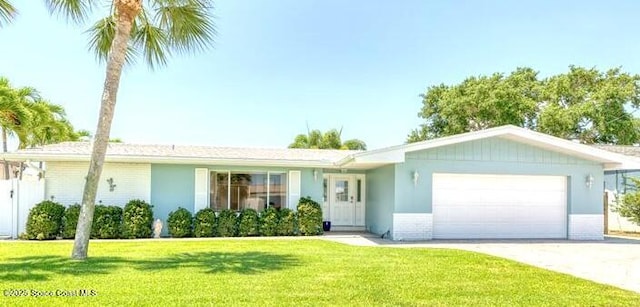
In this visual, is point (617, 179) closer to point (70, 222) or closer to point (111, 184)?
point (111, 184)

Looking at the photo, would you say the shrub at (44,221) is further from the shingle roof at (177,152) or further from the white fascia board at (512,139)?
the white fascia board at (512,139)

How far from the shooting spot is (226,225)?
14.1 meters

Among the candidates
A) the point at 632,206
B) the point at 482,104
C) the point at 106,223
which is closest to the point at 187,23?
the point at 106,223

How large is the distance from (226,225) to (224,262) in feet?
18.7

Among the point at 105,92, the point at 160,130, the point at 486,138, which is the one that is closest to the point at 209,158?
the point at 105,92

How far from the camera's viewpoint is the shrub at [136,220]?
13281 mm

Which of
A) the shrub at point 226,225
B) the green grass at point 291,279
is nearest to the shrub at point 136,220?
the shrub at point 226,225

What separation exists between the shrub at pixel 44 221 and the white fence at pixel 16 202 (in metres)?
0.76

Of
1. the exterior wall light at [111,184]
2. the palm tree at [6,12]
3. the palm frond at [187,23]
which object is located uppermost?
the palm frond at [187,23]

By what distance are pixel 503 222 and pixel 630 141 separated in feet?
56.9

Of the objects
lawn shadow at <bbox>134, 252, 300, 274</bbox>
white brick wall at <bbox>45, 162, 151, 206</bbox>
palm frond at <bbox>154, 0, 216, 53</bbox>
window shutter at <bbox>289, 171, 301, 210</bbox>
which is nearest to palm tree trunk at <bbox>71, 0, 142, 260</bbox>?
palm frond at <bbox>154, 0, 216, 53</bbox>

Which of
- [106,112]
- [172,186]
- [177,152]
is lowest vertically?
[172,186]

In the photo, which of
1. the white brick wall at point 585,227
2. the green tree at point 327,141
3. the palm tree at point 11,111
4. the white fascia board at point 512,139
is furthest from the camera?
the green tree at point 327,141

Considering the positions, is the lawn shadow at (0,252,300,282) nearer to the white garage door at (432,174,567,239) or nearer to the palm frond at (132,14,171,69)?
the palm frond at (132,14,171,69)
